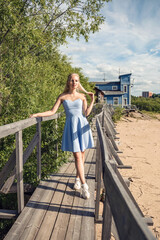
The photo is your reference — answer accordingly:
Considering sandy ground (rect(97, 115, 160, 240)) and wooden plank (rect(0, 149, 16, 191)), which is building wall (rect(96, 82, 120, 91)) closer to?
sandy ground (rect(97, 115, 160, 240))

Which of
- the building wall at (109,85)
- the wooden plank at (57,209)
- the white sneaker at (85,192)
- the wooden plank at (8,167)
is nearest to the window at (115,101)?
the building wall at (109,85)

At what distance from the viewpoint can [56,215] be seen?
282 cm

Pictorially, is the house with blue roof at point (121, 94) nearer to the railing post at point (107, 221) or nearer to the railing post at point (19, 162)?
the railing post at point (19, 162)

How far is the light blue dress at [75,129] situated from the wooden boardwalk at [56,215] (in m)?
0.83

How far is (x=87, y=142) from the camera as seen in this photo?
339 cm

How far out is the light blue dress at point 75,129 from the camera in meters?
3.27

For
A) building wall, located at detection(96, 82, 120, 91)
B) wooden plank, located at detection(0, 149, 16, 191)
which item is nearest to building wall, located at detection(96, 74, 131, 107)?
building wall, located at detection(96, 82, 120, 91)

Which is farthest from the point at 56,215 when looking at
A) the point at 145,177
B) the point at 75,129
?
the point at 145,177

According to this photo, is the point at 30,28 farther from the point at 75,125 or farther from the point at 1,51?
the point at 75,125

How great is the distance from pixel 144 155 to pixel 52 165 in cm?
612

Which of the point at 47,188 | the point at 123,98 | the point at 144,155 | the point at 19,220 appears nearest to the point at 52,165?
the point at 47,188

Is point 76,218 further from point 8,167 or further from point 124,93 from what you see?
point 124,93

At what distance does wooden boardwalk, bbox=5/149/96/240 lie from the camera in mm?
2428

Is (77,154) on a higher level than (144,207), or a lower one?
higher
